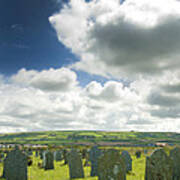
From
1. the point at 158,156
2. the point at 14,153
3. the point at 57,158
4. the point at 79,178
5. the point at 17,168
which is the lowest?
the point at 57,158

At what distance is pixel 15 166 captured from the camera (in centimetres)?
1647

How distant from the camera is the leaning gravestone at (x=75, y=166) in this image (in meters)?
18.3

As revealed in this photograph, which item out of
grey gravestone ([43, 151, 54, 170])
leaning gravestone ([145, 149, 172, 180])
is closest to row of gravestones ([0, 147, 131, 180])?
leaning gravestone ([145, 149, 172, 180])

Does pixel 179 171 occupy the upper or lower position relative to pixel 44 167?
upper

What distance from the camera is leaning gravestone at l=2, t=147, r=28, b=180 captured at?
16.4m

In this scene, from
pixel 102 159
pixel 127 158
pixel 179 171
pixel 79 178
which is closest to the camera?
pixel 102 159

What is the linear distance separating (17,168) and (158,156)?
1117cm

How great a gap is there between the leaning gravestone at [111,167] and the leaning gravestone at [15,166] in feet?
27.8

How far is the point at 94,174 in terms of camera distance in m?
18.1

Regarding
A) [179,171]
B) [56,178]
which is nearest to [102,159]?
[179,171]

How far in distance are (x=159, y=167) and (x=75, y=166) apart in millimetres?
10238

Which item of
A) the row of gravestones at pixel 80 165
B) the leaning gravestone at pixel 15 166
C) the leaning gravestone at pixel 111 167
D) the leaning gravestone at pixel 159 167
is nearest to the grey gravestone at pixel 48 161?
the row of gravestones at pixel 80 165

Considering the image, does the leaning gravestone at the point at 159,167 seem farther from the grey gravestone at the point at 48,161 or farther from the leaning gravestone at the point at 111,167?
the grey gravestone at the point at 48,161

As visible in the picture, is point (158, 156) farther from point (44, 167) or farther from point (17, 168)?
point (44, 167)
